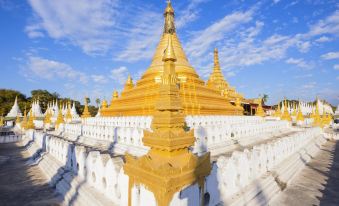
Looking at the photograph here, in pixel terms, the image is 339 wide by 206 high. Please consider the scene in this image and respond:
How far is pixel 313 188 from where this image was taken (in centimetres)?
655

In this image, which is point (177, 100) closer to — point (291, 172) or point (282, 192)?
point (282, 192)

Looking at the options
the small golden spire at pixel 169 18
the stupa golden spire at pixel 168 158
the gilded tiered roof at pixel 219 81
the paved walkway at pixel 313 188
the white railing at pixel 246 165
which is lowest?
the paved walkway at pixel 313 188

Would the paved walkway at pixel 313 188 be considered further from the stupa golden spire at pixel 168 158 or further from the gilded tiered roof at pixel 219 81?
the gilded tiered roof at pixel 219 81

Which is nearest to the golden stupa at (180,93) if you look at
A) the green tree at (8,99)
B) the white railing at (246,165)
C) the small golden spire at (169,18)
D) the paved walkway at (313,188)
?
the small golden spire at (169,18)

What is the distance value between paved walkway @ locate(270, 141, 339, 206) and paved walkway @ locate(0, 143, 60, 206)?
613 cm

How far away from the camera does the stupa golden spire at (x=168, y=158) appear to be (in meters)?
2.88

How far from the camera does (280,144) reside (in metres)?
7.83

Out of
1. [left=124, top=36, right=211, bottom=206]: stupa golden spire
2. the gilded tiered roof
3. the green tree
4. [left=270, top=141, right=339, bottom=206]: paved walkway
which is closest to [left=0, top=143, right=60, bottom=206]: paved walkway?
[left=124, top=36, right=211, bottom=206]: stupa golden spire

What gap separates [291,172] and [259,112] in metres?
18.9

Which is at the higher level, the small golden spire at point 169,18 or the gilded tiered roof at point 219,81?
the small golden spire at point 169,18

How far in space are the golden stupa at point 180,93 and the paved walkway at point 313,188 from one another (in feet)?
27.5

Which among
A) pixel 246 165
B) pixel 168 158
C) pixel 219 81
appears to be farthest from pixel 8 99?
pixel 168 158

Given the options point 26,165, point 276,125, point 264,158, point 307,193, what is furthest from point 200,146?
point 276,125

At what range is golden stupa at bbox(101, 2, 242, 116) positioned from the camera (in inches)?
614
